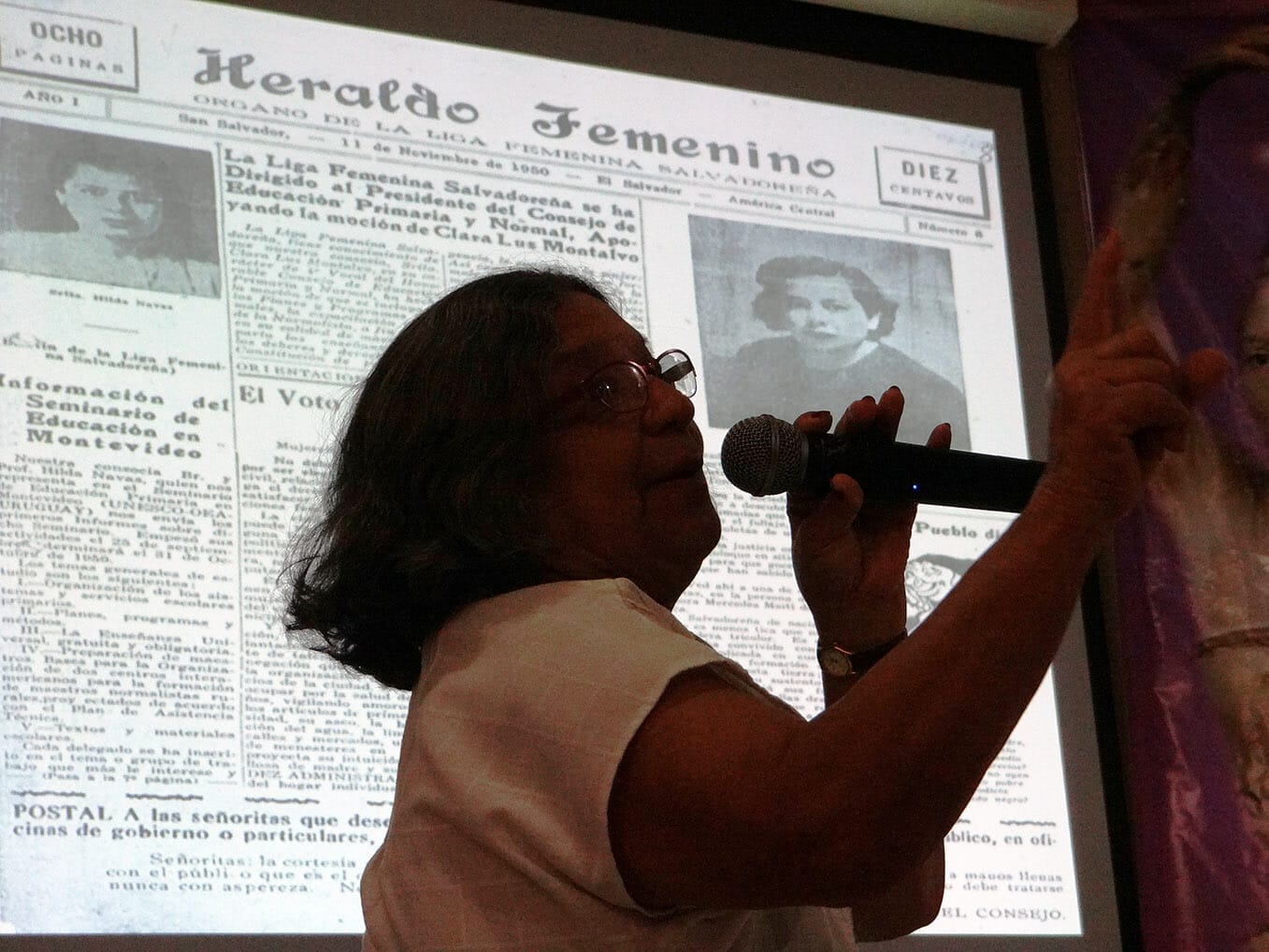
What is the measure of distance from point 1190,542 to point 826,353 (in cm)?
69

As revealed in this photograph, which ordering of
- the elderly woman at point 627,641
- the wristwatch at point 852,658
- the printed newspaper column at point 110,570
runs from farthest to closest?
the printed newspaper column at point 110,570, the wristwatch at point 852,658, the elderly woman at point 627,641

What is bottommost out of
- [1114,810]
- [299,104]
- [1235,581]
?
[1114,810]

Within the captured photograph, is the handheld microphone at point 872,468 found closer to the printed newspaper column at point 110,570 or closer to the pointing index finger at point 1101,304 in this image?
the pointing index finger at point 1101,304

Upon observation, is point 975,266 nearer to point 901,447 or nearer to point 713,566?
point 713,566

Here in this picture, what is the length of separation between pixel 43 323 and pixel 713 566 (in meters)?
1.00

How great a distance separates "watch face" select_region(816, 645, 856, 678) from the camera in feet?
4.24

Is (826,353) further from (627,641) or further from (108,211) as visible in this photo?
(627,641)

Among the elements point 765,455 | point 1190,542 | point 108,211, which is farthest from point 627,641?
point 1190,542

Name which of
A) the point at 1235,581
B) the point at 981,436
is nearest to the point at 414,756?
the point at 981,436

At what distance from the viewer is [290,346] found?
2305 mm

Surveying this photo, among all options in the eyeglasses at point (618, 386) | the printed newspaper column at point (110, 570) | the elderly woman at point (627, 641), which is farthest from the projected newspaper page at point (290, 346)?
the eyeglasses at point (618, 386)

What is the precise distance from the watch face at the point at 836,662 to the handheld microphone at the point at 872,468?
14 cm

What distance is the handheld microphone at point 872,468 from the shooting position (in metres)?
1.19

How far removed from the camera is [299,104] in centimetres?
248
